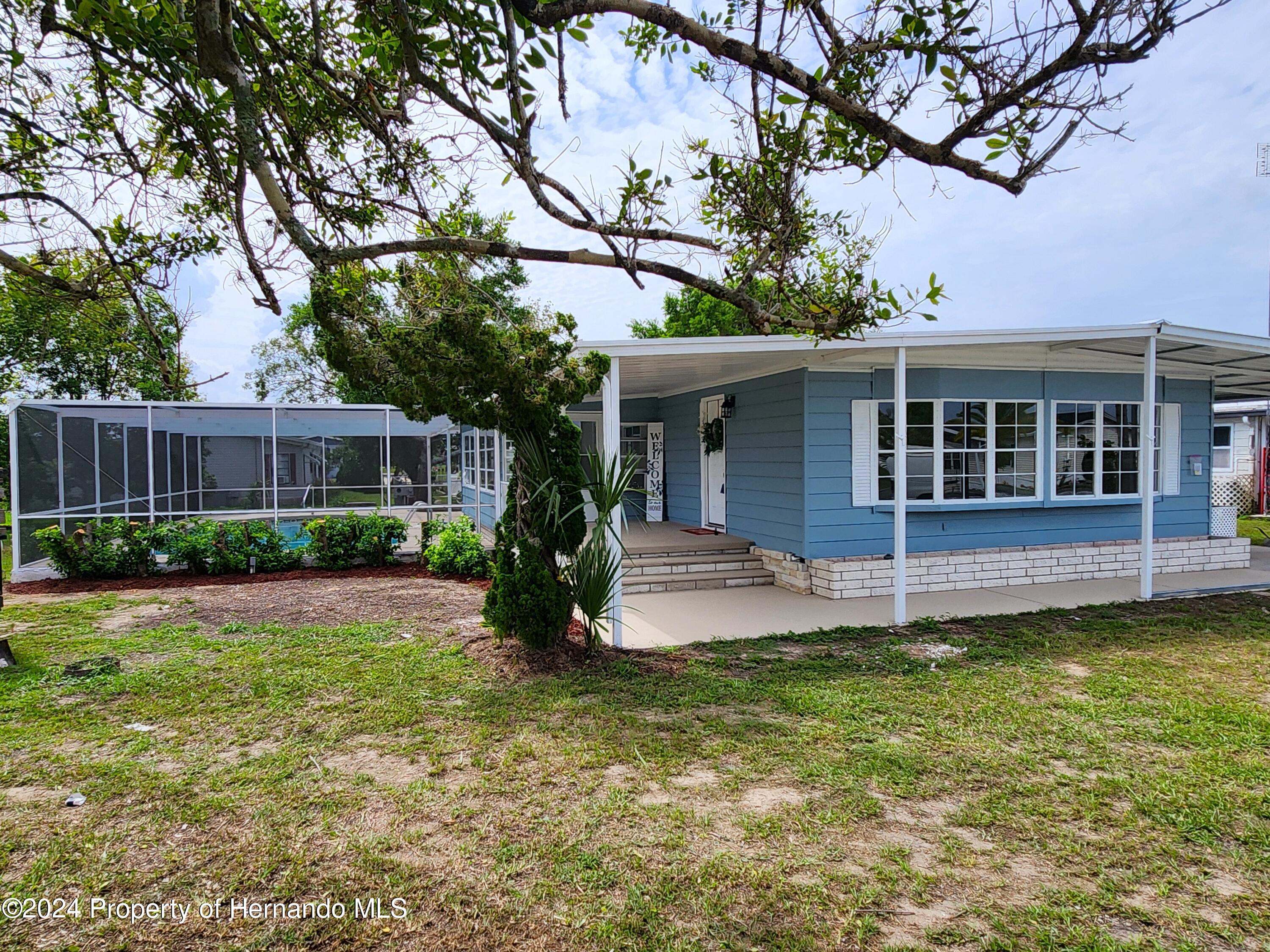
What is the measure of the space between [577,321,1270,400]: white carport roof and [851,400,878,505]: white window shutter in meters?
0.52

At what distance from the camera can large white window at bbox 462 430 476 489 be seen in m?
14.2

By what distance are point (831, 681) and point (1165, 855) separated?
7.79ft

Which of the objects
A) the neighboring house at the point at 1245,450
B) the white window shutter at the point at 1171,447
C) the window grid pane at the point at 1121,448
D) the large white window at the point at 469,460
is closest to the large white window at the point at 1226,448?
the neighboring house at the point at 1245,450

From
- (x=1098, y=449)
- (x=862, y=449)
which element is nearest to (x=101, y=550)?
(x=862, y=449)

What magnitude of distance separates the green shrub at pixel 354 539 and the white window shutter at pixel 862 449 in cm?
647

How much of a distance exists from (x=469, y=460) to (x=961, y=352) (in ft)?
33.9

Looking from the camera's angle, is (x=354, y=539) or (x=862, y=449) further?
(x=354, y=539)

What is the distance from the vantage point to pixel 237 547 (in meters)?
9.77

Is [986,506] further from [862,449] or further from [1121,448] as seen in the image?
[1121,448]

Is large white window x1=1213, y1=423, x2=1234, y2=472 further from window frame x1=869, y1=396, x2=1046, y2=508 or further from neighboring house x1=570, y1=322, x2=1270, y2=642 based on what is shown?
window frame x1=869, y1=396, x2=1046, y2=508

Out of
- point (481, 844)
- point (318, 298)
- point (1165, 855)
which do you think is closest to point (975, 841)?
point (1165, 855)

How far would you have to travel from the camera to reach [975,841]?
9.73 feet

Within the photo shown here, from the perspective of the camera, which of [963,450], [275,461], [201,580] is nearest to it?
[963,450]

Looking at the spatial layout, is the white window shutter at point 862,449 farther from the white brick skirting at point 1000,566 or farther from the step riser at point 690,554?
the step riser at point 690,554
